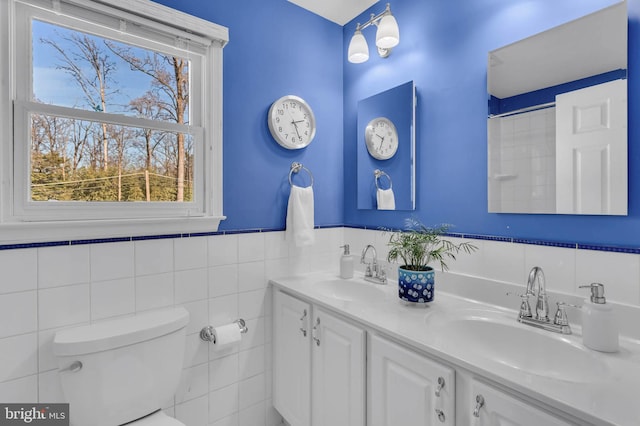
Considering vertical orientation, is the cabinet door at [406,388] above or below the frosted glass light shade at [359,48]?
below

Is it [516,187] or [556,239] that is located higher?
[516,187]

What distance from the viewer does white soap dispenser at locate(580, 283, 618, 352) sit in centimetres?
94

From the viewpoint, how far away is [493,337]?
118 cm

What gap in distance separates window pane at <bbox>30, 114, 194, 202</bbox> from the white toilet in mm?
575

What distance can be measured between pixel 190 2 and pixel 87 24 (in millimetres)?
475

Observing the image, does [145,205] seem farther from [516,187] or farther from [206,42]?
[516,187]

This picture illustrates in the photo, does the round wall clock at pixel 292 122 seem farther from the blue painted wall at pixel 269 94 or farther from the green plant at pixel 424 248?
the green plant at pixel 424 248

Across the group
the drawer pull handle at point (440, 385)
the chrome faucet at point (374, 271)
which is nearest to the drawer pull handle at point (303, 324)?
the chrome faucet at point (374, 271)

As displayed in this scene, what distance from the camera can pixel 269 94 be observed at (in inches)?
72.2

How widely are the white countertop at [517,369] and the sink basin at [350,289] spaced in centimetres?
20

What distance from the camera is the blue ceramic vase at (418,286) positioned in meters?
1.34

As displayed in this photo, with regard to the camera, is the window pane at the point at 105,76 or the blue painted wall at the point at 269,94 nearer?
the window pane at the point at 105,76

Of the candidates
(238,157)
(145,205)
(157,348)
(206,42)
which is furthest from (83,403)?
(206,42)

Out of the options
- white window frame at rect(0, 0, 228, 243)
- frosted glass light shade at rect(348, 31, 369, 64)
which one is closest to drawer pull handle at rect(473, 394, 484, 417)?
white window frame at rect(0, 0, 228, 243)
